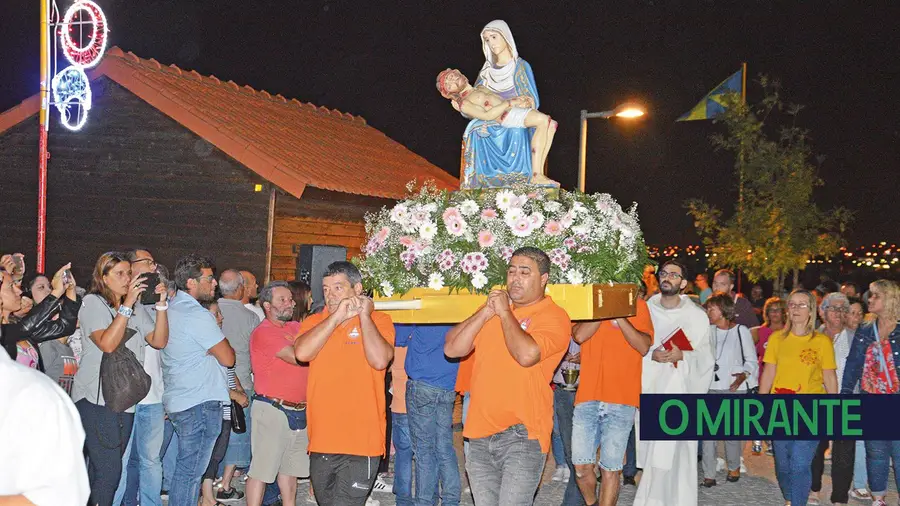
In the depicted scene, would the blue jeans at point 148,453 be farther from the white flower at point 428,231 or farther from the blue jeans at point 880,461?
the blue jeans at point 880,461

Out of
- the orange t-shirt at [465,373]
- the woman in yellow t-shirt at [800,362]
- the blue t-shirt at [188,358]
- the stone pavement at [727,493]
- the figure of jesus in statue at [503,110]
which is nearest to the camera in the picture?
the orange t-shirt at [465,373]

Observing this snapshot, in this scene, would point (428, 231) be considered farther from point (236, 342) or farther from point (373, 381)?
point (236, 342)

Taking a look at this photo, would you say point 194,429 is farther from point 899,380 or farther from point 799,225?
point 799,225

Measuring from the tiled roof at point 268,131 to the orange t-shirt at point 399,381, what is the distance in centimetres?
718

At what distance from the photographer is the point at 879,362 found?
8.93 m

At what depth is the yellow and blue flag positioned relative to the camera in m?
24.8

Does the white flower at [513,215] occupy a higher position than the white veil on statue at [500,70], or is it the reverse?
the white veil on statue at [500,70]

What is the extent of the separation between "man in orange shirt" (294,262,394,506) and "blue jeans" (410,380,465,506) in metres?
1.42

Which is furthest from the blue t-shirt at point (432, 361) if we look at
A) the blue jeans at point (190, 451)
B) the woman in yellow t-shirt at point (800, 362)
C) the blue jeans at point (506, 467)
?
the woman in yellow t-shirt at point (800, 362)

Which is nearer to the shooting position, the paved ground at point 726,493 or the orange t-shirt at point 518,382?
the orange t-shirt at point 518,382

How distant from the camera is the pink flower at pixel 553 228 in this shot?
6504mm

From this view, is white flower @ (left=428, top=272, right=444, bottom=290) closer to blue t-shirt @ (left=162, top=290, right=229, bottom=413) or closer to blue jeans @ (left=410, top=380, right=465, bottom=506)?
blue jeans @ (left=410, top=380, right=465, bottom=506)

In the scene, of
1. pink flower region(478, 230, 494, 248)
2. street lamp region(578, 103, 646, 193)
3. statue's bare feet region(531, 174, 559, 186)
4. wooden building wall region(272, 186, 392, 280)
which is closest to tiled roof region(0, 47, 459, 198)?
wooden building wall region(272, 186, 392, 280)

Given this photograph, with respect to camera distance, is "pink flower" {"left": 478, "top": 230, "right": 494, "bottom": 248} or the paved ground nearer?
"pink flower" {"left": 478, "top": 230, "right": 494, "bottom": 248}
